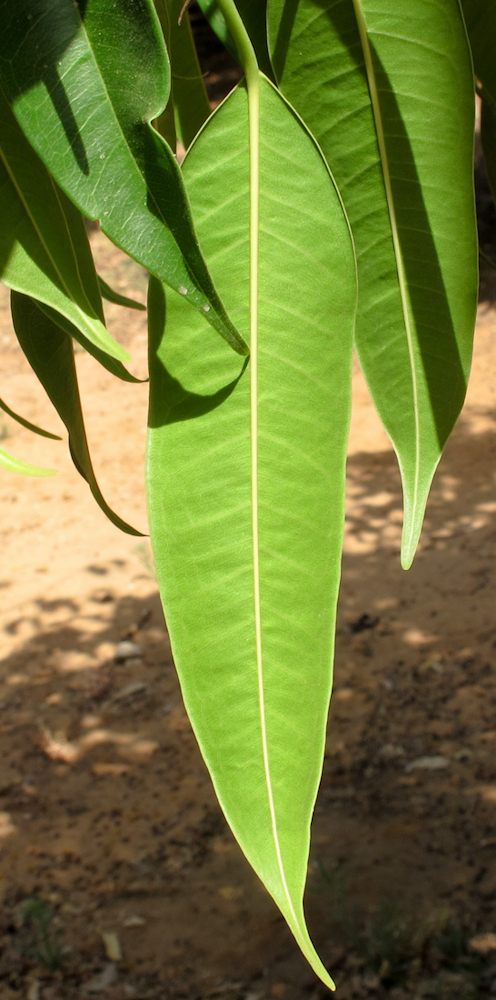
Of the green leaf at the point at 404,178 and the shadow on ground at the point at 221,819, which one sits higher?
the green leaf at the point at 404,178

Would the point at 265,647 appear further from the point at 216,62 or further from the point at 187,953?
the point at 216,62

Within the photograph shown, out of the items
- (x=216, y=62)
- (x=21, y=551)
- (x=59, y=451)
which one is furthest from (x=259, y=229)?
(x=216, y=62)

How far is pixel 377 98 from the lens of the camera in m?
0.57

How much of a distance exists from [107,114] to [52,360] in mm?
231

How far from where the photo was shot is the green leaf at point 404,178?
1.82 feet

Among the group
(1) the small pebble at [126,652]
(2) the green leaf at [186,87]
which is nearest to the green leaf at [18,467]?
(2) the green leaf at [186,87]

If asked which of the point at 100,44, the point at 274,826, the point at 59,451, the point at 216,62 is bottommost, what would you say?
the point at 59,451

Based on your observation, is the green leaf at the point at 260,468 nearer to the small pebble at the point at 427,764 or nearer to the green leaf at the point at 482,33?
the green leaf at the point at 482,33

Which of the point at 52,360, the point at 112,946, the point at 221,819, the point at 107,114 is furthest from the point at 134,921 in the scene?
the point at 107,114

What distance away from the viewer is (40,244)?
526 mm

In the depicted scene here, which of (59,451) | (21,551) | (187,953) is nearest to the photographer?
(187,953)

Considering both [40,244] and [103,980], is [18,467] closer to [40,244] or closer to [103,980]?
[40,244]

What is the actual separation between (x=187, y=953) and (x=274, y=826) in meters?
2.31

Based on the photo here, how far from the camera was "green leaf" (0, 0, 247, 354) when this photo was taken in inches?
17.3
